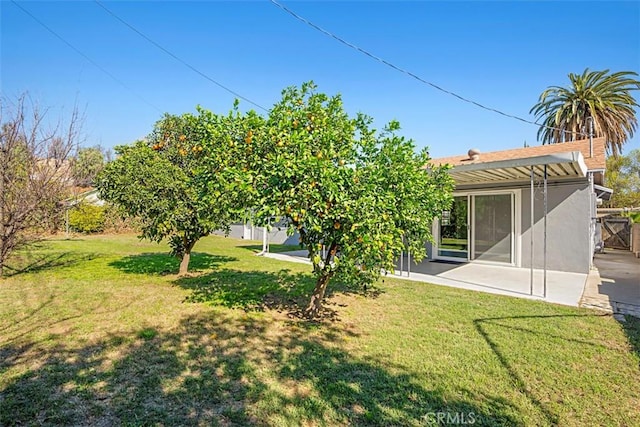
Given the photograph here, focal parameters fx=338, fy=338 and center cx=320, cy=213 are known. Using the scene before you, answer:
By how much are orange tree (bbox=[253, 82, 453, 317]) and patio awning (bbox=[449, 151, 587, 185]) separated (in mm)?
2911

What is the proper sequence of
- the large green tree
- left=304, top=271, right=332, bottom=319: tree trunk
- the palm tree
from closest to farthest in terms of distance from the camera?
left=304, top=271, right=332, bottom=319: tree trunk
the palm tree
the large green tree

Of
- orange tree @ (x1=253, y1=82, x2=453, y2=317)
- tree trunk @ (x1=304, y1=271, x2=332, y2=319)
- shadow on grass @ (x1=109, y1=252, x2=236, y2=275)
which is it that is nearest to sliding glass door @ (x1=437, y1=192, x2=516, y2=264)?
orange tree @ (x1=253, y1=82, x2=453, y2=317)

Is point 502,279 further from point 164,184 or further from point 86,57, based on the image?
point 86,57

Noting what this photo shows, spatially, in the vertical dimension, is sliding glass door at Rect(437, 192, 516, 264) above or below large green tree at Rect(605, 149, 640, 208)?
below

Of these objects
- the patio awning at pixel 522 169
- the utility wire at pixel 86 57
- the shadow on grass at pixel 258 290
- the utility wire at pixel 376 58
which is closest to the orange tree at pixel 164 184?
the shadow on grass at pixel 258 290

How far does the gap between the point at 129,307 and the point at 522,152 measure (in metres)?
13.7

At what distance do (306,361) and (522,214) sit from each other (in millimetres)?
9372

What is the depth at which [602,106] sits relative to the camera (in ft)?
67.6

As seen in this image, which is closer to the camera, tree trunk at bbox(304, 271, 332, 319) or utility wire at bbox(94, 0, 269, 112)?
tree trunk at bbox(304, 271, 332, 319)

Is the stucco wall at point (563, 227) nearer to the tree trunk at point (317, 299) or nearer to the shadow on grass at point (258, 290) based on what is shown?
the shadow on grass at point (258, 290)

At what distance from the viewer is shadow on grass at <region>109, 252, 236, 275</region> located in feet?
31.5

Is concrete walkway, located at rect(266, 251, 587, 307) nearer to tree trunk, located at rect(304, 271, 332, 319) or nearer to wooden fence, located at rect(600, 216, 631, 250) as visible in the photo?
tree trunk, located at rect(304, 271, 332, 319)

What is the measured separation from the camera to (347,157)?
4816mm

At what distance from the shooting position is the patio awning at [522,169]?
6801mm
